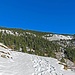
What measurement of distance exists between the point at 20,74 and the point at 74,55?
144474 millimetres

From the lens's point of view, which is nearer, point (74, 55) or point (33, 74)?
point (33, 74)

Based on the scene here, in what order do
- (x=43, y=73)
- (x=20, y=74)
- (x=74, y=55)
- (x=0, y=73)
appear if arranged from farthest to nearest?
1. (x=74, y=55)
2. (x=43, y=73)
3. (x=20, y=74)
4. (x=0, y=73)

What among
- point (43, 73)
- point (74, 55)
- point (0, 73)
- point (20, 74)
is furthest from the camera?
point (74, 55)

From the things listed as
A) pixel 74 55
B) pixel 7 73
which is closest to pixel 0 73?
pixel 7 73

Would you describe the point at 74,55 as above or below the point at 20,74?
above

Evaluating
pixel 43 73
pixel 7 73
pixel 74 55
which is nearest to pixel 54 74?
pixel 43 73

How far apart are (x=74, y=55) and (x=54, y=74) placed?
143 meters

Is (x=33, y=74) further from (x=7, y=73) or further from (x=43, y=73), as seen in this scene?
(x=7, y=73)

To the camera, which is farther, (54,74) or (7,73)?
(54,74)

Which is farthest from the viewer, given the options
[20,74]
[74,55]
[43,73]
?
[74,55]

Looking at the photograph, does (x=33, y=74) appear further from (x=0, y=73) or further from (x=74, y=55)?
(x=74, y=55)

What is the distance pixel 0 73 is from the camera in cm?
1617

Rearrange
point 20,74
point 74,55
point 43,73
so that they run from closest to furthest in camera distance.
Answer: point 20,74, point 43,73, point 74,55

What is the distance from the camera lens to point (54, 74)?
18734 mm
